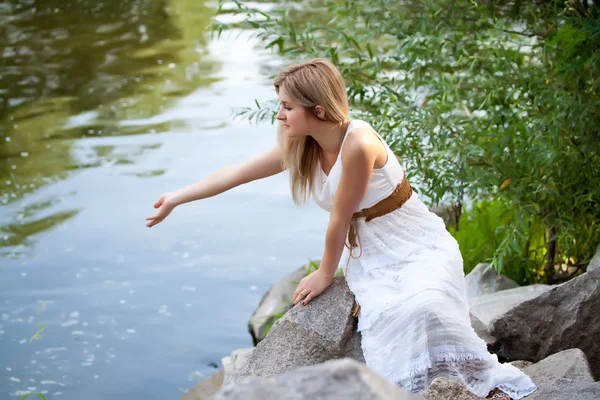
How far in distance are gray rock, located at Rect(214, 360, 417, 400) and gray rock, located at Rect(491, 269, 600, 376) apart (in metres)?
2.67

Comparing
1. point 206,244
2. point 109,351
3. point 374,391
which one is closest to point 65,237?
point 206,244

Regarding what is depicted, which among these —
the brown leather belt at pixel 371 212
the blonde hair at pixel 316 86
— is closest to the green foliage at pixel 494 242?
the brown leather belt at pixel 371 212

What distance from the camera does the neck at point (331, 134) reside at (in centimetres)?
307

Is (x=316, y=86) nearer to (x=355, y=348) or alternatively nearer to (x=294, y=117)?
(x=294, y=117)

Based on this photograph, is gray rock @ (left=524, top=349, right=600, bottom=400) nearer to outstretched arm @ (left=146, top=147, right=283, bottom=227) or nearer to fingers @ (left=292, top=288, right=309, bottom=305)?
fingers @ (left=292, top=288, right=309, bottom=305)

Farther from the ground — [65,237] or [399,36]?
[399,36]

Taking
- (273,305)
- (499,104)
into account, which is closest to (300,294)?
(499,104)

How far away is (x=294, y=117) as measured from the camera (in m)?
3.02

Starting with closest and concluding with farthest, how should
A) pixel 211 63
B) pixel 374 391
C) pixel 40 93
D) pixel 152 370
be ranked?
pixel 374 391 < pixel 152 370 < pixel 40 93 < pixel 211 63

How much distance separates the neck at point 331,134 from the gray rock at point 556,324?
131cm

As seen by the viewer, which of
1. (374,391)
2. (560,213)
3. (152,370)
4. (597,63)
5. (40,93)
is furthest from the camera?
(40,93)

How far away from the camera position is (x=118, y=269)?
695 cm

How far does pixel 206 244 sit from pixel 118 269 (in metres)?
0.83

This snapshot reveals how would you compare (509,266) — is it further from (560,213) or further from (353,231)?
(353,231)
